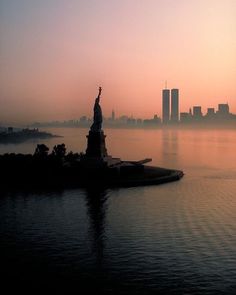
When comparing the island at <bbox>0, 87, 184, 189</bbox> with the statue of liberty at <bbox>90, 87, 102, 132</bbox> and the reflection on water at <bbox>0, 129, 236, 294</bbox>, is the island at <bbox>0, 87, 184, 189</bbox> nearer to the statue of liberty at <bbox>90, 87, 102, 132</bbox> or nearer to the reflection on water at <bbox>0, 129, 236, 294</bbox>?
the statue of liberty at <bbox>90, 87, 102, 132</bbox>

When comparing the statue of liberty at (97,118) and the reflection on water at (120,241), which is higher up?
the statue of liberty at (97,118)

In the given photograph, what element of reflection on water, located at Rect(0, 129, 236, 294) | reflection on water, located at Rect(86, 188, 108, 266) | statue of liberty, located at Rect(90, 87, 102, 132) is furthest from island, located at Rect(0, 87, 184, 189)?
reflection on water, located at Rect(0, 129, 236, 294)

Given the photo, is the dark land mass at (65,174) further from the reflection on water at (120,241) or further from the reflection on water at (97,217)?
the reflection on water at (120,241)

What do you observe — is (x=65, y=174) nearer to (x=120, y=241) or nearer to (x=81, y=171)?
(x=81, y=171)

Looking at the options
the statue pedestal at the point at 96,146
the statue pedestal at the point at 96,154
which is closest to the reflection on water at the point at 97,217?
the statue pedestal at the point at 96,154

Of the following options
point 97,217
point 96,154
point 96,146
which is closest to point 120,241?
point 97,217

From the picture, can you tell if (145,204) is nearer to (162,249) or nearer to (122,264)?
(162,249)
